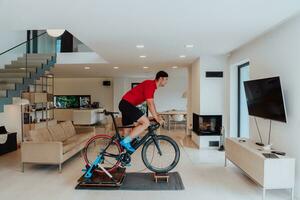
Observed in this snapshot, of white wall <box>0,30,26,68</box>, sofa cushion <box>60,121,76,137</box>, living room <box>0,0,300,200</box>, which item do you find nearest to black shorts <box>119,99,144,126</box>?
living room <box>0,0,300,200</box>

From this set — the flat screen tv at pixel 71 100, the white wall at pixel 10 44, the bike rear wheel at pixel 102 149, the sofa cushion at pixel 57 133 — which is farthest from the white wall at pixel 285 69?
the flat screen tv at pixel 71 100

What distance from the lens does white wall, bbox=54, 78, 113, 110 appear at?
13797 millimetres

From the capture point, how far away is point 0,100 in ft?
15.6

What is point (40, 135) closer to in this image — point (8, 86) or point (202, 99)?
point (8, 86)

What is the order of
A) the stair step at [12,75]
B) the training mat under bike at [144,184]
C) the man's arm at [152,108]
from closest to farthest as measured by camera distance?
the training mat under bike at [144,184], the man's arm at [152,108], the stair step at [12,75]

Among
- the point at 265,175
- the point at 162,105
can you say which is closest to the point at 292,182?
the point at 265,175

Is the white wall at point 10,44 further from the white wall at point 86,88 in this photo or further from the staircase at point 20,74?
the white wall at point 86,88

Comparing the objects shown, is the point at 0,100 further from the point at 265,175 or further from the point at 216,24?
the point at 265,175

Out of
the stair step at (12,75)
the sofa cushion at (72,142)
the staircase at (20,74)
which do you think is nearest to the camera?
the sofa cushion at (72,142)

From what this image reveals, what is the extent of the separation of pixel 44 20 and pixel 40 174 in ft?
8.95

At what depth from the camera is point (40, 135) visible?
4.85m

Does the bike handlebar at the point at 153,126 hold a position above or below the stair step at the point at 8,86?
below

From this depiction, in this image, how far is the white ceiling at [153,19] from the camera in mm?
2965

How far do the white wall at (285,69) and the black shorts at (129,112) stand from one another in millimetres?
2236
